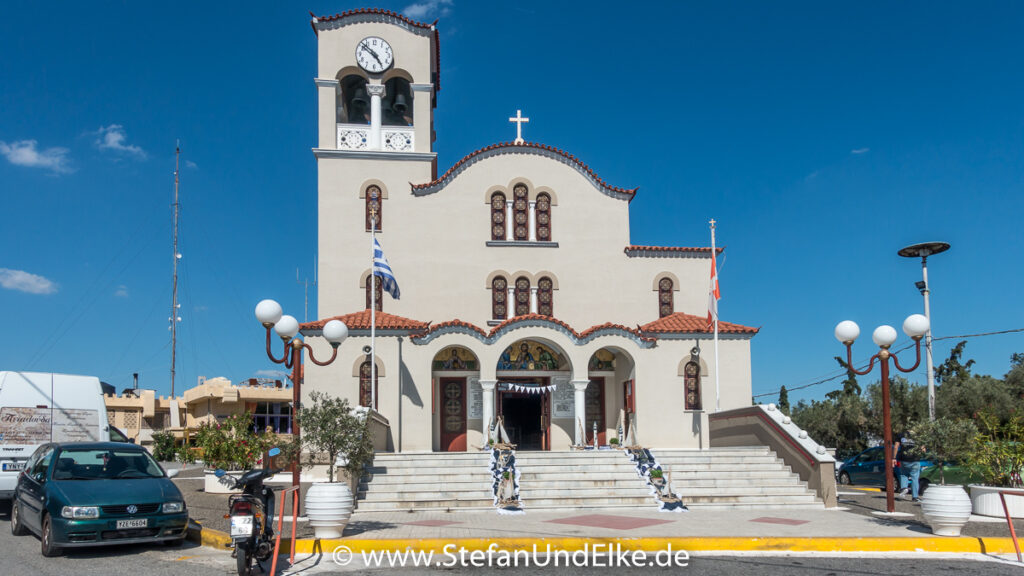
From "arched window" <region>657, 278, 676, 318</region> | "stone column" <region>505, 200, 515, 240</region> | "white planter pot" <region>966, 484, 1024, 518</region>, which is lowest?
"white planter pot" <region>966, 484, 1024, 518</region>

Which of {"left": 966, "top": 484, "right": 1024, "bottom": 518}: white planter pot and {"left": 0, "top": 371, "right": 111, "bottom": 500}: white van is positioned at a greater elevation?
{"left": 0, "top": 371, "right": 111, "bottom": 500}: white van

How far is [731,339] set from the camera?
84.4 ft

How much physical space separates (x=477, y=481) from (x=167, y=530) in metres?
8.16

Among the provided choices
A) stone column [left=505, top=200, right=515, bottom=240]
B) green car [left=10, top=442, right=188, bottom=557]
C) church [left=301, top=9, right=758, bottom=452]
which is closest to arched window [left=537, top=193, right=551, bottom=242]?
church [left=301, top=9, right=758, bottom=452]

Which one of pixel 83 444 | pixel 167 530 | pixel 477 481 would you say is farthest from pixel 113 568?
pixel 477 481

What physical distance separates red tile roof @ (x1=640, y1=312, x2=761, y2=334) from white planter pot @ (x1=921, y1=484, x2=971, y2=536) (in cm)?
1233

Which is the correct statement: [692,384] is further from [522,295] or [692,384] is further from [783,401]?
[783,401]

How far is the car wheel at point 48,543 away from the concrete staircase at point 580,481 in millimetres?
6463

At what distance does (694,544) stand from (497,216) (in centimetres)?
1673

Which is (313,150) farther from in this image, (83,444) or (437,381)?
(83,444)

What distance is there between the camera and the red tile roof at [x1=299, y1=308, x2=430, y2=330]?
24.3m

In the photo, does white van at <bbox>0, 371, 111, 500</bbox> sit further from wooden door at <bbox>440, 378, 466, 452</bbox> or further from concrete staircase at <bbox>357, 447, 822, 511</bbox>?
wooden door at <bbox>440, 378, 466, 452</bbox>

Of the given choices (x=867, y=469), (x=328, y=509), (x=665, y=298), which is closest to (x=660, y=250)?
(x=665, y=298)

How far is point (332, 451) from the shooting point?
548 inches
